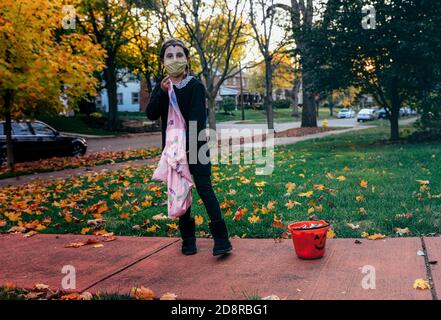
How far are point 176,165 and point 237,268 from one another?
3.22 ft

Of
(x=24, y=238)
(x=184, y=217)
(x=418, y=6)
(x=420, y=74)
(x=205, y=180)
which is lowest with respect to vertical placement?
(x=24, y=238)

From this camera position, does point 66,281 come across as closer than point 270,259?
Yes

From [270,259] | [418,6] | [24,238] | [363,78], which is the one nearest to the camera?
[270,259]

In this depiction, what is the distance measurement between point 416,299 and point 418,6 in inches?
471

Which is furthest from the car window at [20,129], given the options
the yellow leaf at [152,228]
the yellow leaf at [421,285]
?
the yellow leaf at [421,285]

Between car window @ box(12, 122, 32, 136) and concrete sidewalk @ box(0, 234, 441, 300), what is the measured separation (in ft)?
37.9

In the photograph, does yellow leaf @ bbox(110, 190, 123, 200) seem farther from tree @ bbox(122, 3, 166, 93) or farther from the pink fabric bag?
tree @ bbox(122, 3, 166, 93)

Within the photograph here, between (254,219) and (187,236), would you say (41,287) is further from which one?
(254,219)

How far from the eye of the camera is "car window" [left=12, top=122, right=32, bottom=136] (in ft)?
50.5

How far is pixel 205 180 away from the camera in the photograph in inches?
162

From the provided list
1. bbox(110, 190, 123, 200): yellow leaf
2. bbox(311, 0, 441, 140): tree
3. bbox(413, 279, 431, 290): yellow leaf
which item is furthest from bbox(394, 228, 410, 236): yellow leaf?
bbox(311, 0, 441, 140): tree

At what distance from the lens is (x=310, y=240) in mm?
3848

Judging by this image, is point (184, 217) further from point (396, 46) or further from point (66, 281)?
point (396, 46)
